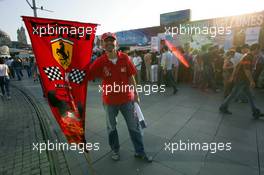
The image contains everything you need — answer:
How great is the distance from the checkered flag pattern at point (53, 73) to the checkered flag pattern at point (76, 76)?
0.14 m

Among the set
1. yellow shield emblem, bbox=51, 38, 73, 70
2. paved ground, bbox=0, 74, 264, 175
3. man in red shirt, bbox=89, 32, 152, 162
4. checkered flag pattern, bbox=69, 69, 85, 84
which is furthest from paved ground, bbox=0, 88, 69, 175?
yellow shield emblem, bbox=51, 38, 73, 70

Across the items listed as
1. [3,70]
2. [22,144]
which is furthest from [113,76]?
[3,70]

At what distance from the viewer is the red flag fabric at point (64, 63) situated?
1937 mm

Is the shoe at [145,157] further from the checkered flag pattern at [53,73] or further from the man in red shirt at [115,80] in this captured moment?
the checkered flag pattern at [53,73]

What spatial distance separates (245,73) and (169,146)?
270 centimetres

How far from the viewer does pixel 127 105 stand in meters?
2.59

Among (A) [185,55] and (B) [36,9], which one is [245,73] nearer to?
(A) [185,55]

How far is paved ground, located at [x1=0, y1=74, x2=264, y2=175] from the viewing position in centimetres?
256

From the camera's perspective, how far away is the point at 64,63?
2107 mm

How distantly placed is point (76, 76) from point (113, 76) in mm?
562

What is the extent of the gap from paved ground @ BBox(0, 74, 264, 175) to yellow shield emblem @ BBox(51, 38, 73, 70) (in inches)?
→ 68.4

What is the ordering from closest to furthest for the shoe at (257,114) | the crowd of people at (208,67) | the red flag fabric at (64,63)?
the red flag fabric at (64,63) < the shoe at (257,114) < the crowd of people at (208,67)

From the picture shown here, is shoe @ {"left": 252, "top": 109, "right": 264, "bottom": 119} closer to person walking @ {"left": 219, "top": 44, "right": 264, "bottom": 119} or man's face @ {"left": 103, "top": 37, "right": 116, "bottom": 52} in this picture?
person walking @ {"left": 219, "top": 44, "right": 264, "bottom": 119}

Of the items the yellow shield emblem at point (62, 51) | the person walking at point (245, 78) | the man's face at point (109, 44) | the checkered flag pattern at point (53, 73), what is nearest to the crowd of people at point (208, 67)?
the person walking at point (245, 78)
